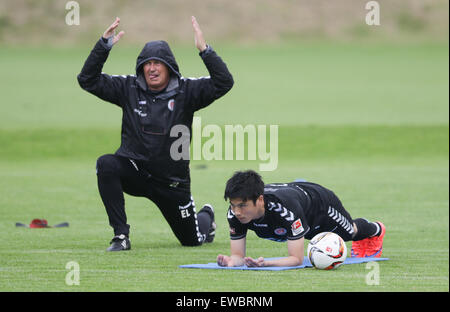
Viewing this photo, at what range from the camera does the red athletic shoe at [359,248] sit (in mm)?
9773

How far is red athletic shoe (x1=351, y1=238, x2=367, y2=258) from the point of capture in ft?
32.1

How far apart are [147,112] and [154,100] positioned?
153mm

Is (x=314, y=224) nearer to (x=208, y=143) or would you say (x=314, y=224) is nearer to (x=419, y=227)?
(x=419, y=227)

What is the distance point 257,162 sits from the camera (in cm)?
2508

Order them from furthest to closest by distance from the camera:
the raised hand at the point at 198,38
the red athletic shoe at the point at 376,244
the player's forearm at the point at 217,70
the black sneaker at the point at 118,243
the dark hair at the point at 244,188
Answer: the black sneaker at the point at 118,243 < the red athletic shoe at the point at 376,244 < the player's forearm at the point at 217,70 < the raised hand at the point at 198,38 < the dark hair at the point at 244,188

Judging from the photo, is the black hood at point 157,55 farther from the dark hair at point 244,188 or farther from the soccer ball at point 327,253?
the soccer ball at point 327,253

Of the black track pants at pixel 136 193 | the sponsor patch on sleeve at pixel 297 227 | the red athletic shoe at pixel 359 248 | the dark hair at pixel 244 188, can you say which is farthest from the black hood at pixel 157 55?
the red athletic shoe at pixel 359 248

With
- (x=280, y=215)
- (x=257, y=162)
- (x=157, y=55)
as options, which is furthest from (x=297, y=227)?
(x=257, y=162)

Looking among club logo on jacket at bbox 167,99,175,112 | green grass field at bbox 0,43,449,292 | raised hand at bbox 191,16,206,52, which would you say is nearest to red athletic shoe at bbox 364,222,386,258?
green grass field at bbox 0,43,449,292

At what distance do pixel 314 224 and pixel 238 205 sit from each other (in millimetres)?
1127

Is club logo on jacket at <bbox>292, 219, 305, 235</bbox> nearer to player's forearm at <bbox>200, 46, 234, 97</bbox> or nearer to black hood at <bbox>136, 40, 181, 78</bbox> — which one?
player's forearm at <bbox>200, 46, 234, 97</bbox>

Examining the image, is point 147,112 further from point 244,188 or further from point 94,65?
point 244,188

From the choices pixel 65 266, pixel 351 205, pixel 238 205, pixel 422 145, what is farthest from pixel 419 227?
pixel 422 145

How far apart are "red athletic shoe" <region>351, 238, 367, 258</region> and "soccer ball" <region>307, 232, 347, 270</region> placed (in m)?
1.14
